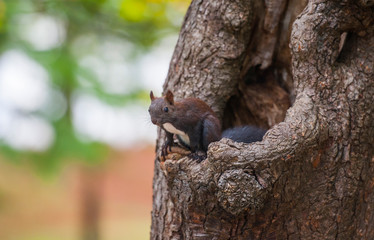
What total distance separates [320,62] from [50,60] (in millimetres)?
4285

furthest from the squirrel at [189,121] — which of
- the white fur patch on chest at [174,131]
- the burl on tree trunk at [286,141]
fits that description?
the burl on tree trunk at [286,141]

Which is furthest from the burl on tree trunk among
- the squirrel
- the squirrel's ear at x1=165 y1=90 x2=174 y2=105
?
the squirrel's ear at x1=165 y1=90 x2=174 y2=105

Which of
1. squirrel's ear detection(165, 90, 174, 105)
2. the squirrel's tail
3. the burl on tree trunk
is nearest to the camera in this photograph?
the burl on tree trunk

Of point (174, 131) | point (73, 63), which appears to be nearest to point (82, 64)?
point (73, 63)

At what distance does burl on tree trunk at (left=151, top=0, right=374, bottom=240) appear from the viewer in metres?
2.07

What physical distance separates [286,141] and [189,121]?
644mm

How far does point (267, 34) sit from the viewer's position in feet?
10.4

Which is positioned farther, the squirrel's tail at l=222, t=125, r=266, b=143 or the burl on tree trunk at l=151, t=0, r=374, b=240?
the squirrel's tail at l=222, t=125, r=266, b=143

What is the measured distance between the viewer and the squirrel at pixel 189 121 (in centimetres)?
249

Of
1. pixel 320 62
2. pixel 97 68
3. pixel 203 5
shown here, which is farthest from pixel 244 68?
pixel 97 68

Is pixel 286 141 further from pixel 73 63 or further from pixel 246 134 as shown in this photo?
pixel 73 63

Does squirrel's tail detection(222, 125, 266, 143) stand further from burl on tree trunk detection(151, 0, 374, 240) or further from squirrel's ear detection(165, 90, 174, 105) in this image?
squirrel's ear detection(165, 90, 174, 105)

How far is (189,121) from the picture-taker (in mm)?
2516

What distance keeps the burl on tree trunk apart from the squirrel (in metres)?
0.30
